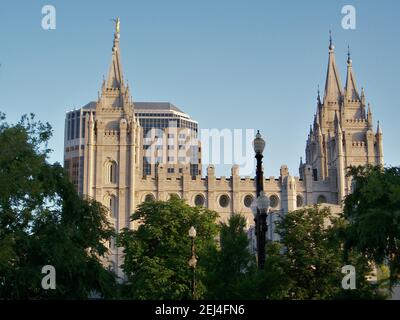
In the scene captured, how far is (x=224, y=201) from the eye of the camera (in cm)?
10044

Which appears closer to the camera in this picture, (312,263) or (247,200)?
(312,263)

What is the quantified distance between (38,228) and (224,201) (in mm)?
71689

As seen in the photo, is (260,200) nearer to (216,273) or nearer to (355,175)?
(216,273)

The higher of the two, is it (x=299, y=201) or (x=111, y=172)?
(x=111, y=172)

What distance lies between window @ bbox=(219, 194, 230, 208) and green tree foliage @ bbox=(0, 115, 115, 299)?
67681mm

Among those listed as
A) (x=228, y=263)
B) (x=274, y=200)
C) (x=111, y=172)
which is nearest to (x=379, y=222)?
(x=228, y=263)

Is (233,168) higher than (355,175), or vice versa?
(233,168)

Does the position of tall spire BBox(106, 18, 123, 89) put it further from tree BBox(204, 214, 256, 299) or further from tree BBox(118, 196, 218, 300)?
tree BBox(204, 214, 256, 299)

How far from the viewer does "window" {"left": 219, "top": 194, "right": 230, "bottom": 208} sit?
100000 millimetres

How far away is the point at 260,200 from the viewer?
1978 cm

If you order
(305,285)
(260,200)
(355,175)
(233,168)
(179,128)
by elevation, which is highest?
(179,128)

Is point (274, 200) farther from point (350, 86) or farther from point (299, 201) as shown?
point (350, 86)
